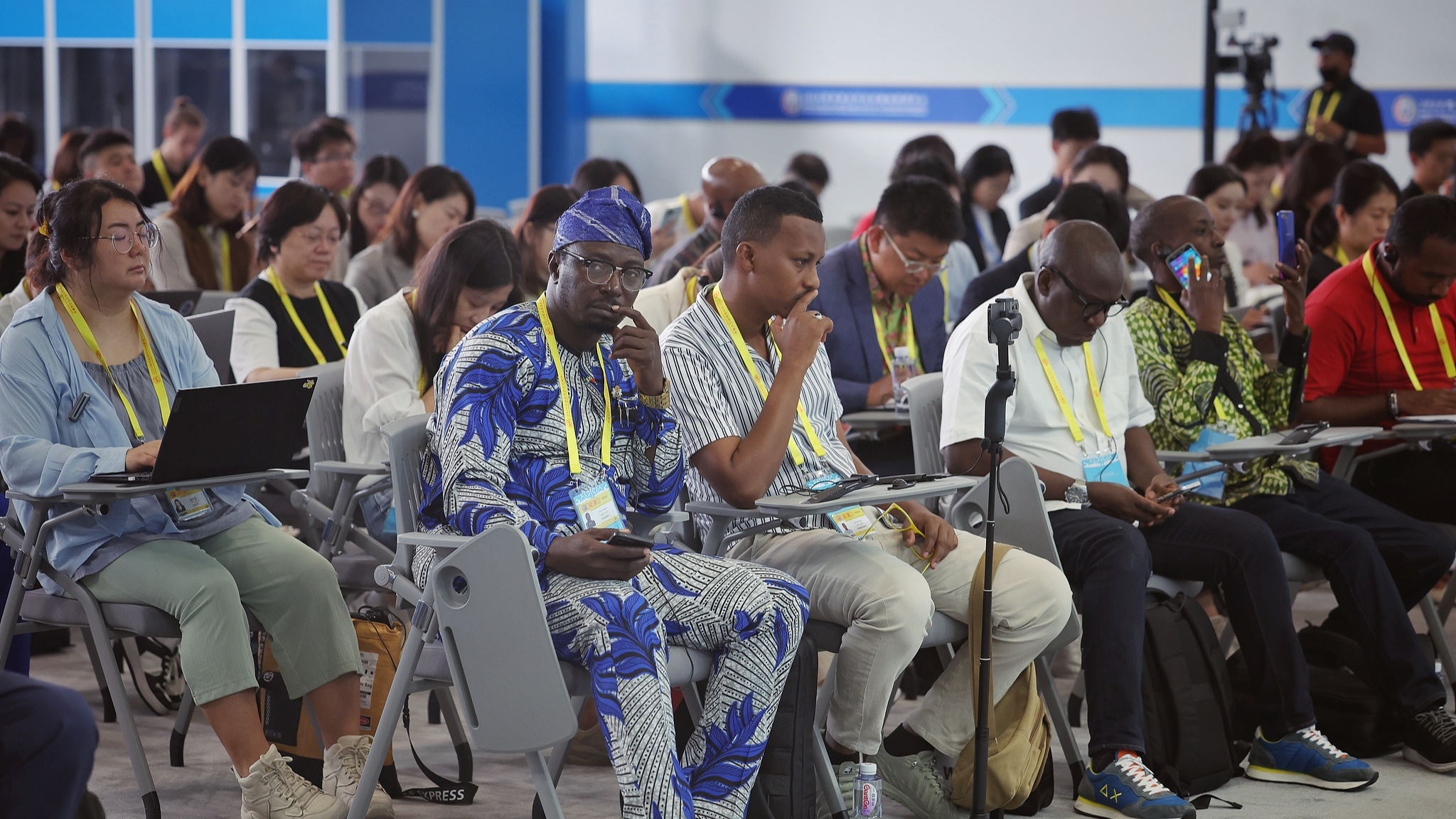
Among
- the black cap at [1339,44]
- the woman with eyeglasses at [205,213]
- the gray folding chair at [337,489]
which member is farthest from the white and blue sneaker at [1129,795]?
the black cap at [1339,44]

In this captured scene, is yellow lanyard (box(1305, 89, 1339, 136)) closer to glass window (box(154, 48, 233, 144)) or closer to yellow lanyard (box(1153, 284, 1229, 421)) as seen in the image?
yellow lanyard (box(1153, 284, 1229, 421))

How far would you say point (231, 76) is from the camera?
474 inches

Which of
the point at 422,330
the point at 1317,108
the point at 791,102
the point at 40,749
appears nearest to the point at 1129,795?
Answer: the point at 422,330

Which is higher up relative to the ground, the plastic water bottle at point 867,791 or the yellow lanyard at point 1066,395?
the yellow lanyard at point 1066,395

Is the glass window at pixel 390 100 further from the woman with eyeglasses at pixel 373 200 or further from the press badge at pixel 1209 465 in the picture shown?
the press badge at pixel 1209 465

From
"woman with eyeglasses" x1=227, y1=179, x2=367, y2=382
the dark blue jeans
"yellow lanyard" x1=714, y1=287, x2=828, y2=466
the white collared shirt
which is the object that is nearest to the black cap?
the white collared shirt

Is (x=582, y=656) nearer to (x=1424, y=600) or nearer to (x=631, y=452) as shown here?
(x=631, y=452)

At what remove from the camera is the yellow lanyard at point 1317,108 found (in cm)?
883

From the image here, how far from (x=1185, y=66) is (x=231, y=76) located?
7.88m

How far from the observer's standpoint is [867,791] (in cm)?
286

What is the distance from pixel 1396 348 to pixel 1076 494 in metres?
1.58

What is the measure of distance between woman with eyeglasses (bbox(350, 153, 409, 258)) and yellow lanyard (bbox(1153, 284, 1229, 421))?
3.51m

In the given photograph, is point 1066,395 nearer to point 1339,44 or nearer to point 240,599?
point 240,599

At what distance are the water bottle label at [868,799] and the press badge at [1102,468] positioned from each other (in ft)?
3.35
